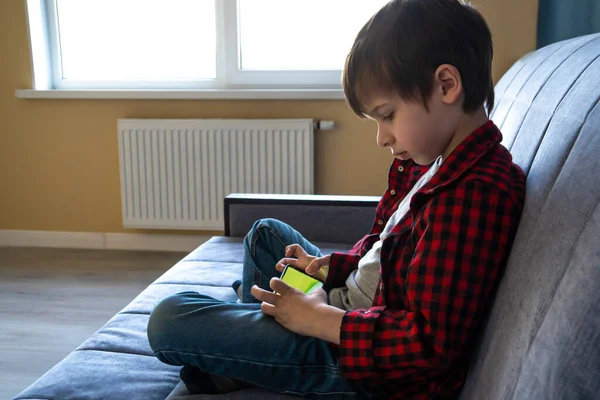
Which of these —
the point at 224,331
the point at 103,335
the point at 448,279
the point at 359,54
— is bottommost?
the point at 103,335

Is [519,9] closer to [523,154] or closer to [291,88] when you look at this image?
[291,88]

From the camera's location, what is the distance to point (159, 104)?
2980mm

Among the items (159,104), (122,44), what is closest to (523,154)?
(159,104)

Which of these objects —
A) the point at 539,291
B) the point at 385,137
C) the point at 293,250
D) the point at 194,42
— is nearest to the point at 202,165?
the point at 194,42

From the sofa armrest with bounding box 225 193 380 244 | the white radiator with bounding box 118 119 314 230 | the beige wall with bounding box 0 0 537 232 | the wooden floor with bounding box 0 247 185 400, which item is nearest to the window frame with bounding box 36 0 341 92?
the beige wall with bounding box 0 0 537 232

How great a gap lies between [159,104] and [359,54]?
7.28 feet

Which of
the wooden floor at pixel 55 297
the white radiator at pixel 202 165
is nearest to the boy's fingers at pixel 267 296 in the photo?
the wooden floor at pixel 55 297

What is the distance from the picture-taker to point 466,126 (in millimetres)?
939

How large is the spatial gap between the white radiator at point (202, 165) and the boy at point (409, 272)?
182 centimetres

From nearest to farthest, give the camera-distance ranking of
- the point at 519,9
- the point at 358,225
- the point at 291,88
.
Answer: the point at 358,225 → the point at 519,9 → the point at 291,88

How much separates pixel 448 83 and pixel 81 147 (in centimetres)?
258

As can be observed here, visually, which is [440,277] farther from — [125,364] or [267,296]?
[125,364]

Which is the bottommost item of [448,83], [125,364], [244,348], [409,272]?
[125,364]

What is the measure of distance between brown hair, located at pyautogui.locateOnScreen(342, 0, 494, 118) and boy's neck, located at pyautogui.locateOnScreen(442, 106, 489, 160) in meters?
0.02
